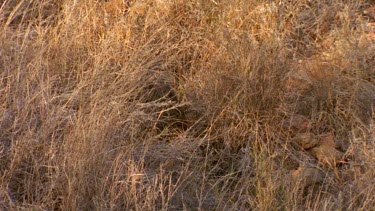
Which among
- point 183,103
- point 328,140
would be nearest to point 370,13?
point 328,140

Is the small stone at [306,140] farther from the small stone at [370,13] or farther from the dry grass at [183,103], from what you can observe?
the small stone at [370,13]

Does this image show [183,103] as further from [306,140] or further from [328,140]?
[328,140]

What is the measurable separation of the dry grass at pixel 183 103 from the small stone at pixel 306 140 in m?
0.03

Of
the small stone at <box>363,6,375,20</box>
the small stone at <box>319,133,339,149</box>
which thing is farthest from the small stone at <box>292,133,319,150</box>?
the small stone at <box>363,6,375,20</box>

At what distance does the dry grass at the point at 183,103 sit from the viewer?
113 inches

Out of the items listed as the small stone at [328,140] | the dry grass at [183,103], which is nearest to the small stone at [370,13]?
the dry grass at [183,103]

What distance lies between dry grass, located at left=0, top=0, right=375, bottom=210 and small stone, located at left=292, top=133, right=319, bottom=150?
0.11 feet

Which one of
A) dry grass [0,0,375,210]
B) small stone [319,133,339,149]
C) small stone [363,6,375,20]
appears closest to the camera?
dry grass [0,0,375,210]

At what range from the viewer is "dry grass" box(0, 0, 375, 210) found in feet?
9.44

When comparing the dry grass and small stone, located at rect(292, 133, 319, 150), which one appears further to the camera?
small stone, located at rect(292, 133, 319, 150)

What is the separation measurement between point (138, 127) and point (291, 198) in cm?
88

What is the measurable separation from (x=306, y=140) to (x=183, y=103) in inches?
24.9

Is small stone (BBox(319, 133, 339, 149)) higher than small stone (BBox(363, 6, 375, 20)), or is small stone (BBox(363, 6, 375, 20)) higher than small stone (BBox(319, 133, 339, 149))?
small stone (BBox(363, 6, 375, 20))

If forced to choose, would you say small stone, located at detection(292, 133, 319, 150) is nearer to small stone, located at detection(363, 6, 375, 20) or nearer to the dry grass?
the dry grass
